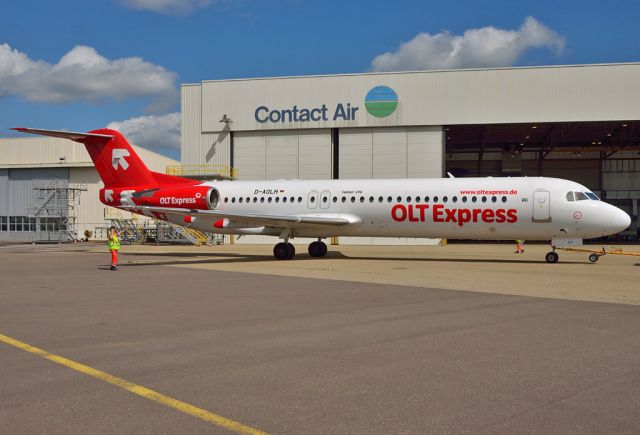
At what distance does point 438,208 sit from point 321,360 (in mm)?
16083

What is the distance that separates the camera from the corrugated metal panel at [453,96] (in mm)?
34781

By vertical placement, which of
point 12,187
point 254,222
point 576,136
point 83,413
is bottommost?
point 83,413

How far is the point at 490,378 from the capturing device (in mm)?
5523

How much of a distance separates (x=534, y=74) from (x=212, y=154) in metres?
21.8

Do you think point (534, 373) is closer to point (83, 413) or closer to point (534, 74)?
point (83, 413)

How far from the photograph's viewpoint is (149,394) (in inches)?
197

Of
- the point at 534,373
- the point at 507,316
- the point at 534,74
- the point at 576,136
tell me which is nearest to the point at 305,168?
the point at 534,74

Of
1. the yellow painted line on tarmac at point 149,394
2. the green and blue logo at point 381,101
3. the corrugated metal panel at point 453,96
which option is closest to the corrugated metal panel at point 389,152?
the corrugated metal panel at point 453,96

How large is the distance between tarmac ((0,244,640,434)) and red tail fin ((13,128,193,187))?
48.7 ft

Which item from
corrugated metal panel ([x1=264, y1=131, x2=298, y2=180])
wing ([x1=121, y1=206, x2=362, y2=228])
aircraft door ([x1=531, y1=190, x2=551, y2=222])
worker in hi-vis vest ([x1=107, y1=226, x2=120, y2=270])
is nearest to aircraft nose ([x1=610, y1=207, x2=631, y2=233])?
aircraft door ([x1=531, y1=190, x2=551, y2=222])

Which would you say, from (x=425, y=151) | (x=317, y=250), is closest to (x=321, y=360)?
(x=317, y=250)

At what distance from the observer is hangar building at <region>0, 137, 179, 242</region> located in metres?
48.8

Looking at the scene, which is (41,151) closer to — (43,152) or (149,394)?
(43,152)

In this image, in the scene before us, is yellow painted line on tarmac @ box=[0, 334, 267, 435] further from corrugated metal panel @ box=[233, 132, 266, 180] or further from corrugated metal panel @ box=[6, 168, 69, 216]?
corrugated metal panel @ box=[6, 168, 69, 216]
